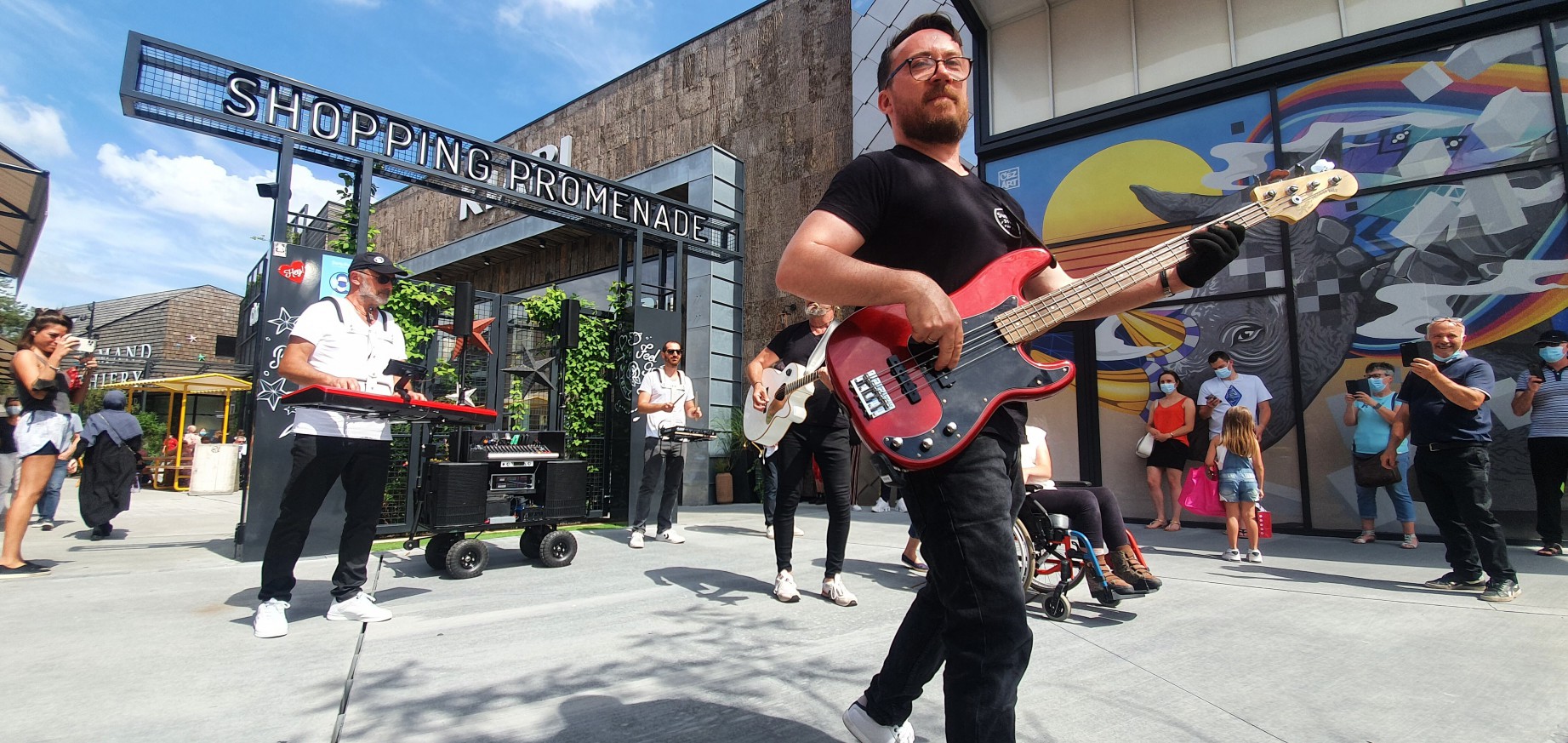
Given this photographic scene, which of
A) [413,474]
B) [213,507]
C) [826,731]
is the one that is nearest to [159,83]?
[413,474]

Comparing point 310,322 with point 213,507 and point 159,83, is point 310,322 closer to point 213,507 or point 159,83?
point 159,83

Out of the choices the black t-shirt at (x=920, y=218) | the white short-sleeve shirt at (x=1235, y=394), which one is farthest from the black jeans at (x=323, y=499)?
the white short-sleeve shirt at (x=1235, y=394)

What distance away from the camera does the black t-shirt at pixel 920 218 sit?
162cm

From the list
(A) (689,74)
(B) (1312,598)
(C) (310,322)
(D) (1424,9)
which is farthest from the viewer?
(A) (689,74)

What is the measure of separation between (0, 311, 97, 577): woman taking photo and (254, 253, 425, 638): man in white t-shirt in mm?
2873

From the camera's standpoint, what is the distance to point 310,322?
330 cm

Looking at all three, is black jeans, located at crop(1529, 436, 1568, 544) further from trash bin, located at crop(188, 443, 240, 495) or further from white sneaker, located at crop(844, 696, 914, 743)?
trash bin, located at crop(188, 443, 240, 495)

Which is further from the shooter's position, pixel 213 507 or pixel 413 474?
pixel 213 507

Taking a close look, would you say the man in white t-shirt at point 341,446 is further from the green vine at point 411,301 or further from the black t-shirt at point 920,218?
the green vine at point 411,301

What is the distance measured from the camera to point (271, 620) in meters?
3.15

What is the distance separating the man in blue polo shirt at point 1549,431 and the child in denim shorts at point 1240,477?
2.10 metres

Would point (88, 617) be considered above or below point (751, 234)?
below

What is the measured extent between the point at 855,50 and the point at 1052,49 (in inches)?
155

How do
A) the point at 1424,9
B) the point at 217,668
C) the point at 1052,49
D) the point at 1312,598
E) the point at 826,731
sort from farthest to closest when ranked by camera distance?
the point at 1052,49, the point at 1424,9, the point at 1312,598, the point at 217,668, the point at 826,731
